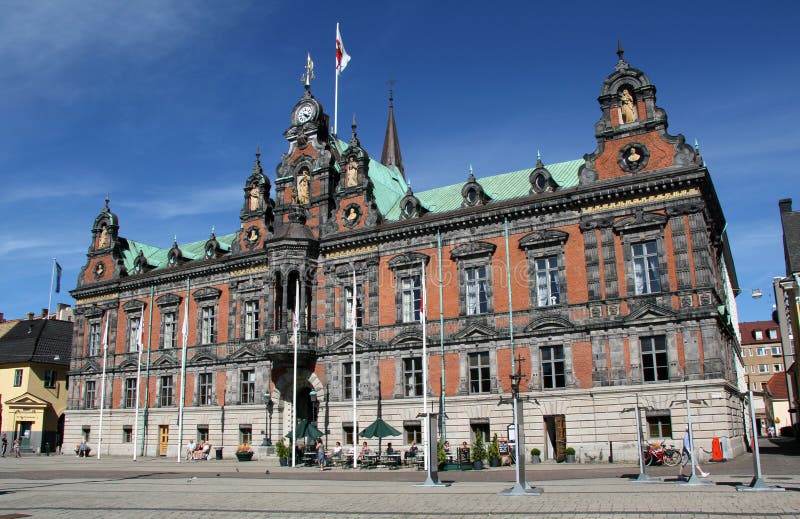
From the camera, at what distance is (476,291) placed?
4056cm

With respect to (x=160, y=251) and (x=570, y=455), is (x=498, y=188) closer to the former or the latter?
(x=570, y=455)

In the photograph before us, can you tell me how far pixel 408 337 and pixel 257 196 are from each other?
1721 centimetres

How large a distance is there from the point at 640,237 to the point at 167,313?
35.0 metres

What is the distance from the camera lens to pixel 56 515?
61.8 feet

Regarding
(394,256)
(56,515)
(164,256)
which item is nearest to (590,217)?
(394,256)

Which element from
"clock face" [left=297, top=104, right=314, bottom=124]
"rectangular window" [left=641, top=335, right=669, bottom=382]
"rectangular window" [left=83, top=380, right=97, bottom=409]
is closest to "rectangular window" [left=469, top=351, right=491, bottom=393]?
"rectangular window" [left=641, top=335, right=669, bottom=382]

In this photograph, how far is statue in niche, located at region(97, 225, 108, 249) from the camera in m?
60.1

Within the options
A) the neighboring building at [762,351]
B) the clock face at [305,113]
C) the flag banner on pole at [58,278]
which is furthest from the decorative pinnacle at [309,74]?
the neighboring building at [762,351]

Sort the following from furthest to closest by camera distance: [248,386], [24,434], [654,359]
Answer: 1. [24,434]
2. [248,386]
3. [654,359]

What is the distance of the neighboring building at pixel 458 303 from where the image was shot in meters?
35.2

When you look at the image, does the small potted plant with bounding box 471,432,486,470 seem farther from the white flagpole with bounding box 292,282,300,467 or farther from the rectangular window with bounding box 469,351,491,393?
the white flagpole with bounding box 292,282,300,467

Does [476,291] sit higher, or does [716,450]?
[476,291]

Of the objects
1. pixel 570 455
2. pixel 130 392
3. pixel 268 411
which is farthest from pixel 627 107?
Result: pixel 130 392

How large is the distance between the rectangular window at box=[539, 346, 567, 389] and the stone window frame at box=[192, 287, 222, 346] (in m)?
24.4
